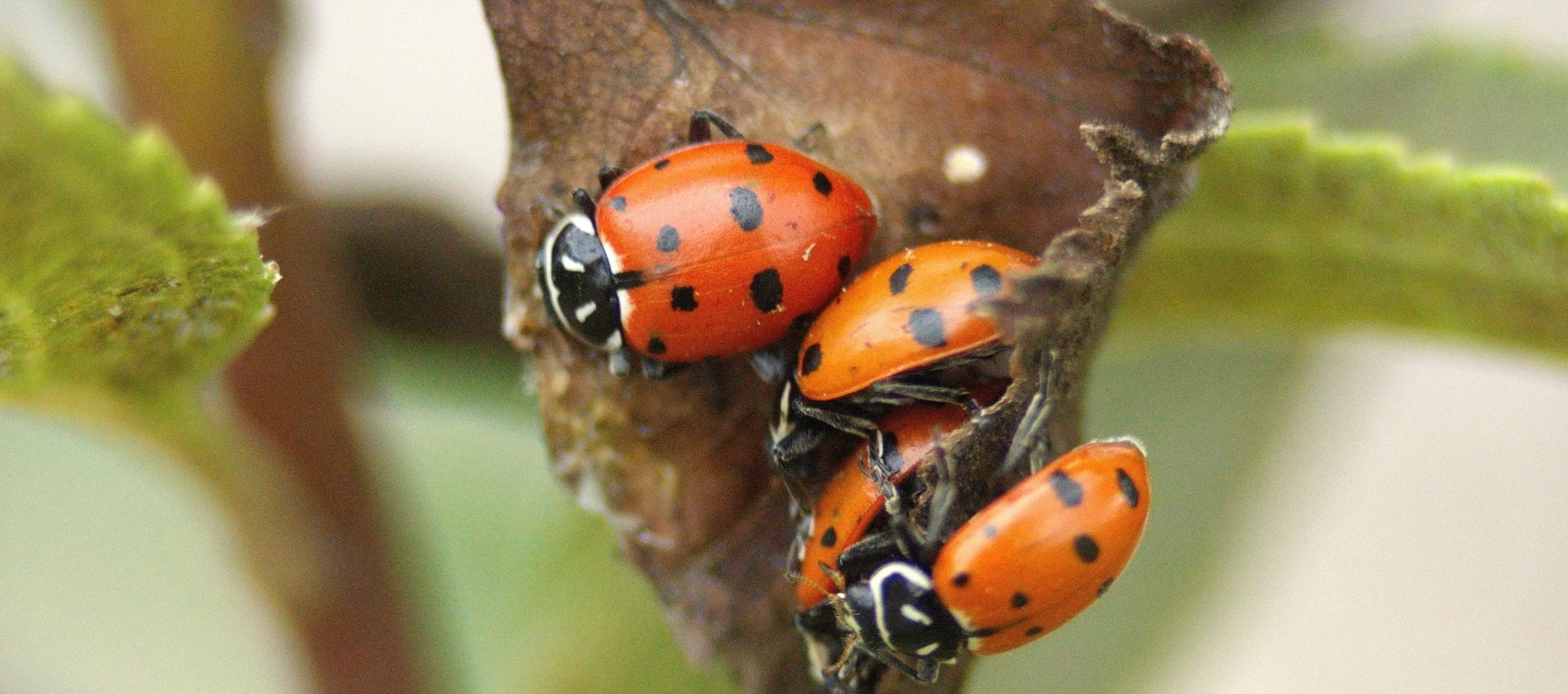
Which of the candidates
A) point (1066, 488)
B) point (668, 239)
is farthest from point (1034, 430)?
point (668, 239)

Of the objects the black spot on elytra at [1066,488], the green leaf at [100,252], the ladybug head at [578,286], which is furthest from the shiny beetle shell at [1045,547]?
the green leaf at [100,252]

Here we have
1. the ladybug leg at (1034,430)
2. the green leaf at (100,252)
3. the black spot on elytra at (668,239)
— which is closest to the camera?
the green leaf at (100,252)

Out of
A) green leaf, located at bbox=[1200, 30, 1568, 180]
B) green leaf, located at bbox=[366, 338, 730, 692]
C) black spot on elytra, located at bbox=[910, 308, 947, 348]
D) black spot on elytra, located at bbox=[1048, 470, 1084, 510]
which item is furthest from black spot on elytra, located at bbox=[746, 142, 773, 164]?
green leaf, located at bbox=[1200, 30, 1568, 180]

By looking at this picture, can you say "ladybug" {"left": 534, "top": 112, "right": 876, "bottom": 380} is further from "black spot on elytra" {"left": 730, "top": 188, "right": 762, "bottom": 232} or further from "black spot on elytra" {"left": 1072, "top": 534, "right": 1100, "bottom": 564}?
"black spot on elytra" {"left": 1072, "top": 534, "right": 1100, "bottom": 564}

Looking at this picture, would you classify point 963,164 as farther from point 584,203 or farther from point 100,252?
point 100,252

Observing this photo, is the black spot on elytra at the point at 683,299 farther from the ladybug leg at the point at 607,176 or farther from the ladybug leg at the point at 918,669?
the ladybug leg at the point at 918,669
